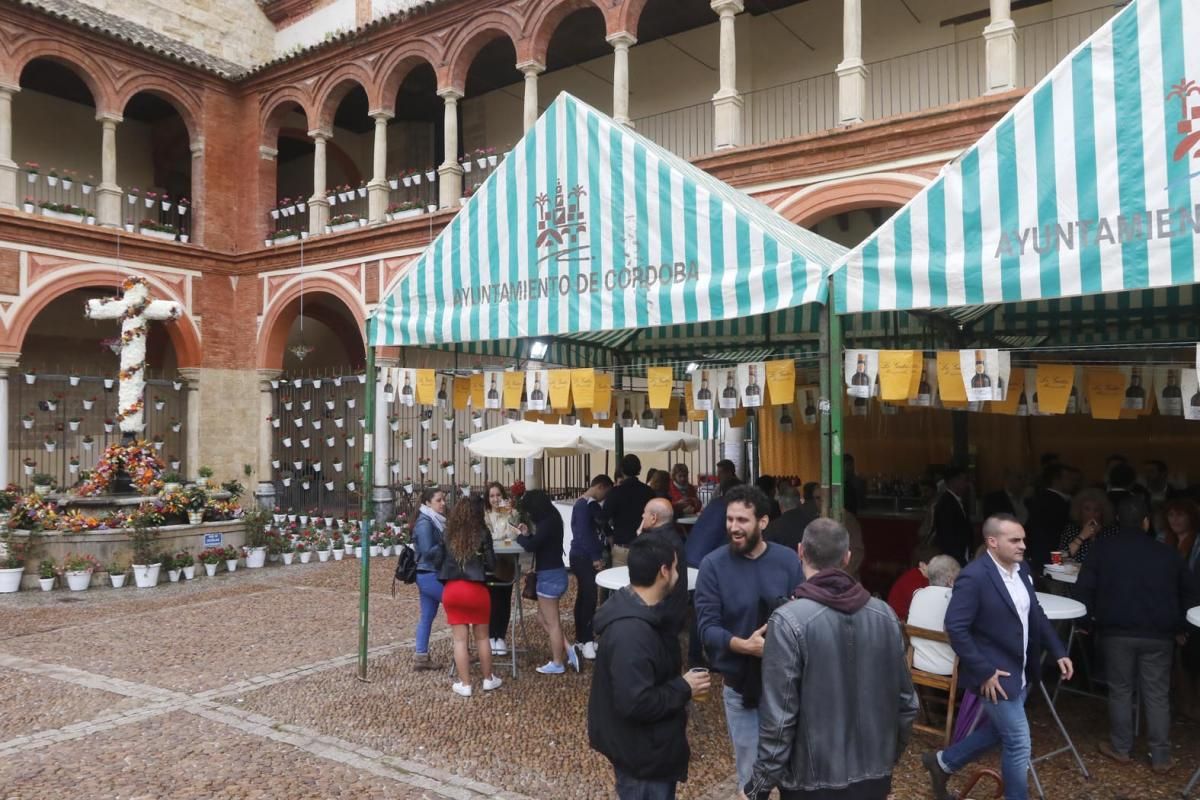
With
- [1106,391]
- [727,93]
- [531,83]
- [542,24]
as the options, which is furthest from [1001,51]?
[531,83]

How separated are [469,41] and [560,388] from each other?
1148 cm

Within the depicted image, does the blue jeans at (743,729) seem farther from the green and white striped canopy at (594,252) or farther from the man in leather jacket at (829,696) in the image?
the green and white striped canopy at (594,252)

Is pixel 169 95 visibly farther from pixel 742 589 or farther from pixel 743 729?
pixel 743 729

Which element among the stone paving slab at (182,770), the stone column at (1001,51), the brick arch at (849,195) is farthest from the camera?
the brick arch at (849,195)

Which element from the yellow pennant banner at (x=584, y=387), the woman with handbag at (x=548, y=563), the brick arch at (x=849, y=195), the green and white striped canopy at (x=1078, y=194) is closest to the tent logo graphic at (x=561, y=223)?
the yellow pennant banner at (x=584, y=387)

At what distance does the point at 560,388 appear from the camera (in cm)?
633

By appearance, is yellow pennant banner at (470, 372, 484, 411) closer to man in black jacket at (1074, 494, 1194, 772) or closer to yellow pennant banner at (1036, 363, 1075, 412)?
yellow pennant banner at (1036, 363, 1075, 412)

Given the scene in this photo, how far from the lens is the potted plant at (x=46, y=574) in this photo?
35.3 ft

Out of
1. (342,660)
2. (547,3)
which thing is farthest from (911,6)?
(342,660)

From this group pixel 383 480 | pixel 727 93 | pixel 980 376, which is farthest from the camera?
pixel 383 480

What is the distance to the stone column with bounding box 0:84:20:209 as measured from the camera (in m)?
15.5

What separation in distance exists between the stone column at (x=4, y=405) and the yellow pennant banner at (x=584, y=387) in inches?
530

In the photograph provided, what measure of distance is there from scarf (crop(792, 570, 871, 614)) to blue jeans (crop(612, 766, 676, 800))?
83cm

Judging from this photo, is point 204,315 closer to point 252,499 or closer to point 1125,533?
point 252,499
